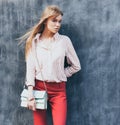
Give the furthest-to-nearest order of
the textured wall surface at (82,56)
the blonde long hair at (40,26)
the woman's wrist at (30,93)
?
1. the textured wall surface at (82,56)
2. the woman's wrist at (30,93)
3. the blonde long hair at (40,26)

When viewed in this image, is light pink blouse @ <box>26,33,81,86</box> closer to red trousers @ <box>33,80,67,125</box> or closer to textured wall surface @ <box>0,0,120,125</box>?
red trousers @ <box>33,80,67,125</box>

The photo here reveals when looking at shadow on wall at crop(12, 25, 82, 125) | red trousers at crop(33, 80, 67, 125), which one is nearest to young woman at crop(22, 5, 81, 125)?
red trousers at crop(33, 80, 67, 125)

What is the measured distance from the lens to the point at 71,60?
17.2 ft

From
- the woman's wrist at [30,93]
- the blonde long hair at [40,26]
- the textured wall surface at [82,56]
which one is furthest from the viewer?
the textured wall surface at [82,56]

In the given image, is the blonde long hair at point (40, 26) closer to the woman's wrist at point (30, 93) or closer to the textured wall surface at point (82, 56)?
the textured wall surface at point (82, 56)

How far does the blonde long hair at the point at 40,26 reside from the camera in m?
5.03

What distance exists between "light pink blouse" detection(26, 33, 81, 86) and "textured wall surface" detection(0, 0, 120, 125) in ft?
0.80

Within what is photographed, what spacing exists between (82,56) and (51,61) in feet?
1.63

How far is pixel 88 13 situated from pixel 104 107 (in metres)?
1.08

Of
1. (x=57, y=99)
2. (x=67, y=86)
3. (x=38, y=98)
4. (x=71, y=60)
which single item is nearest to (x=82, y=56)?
(x=71, y=60)

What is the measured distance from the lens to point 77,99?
5.54 metres

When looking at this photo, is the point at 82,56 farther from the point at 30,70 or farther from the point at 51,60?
the point at 30,70

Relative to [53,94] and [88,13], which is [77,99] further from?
[88,13]

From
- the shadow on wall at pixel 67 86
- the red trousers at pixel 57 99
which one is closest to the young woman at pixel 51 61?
the red trousers at pixel 57 99
